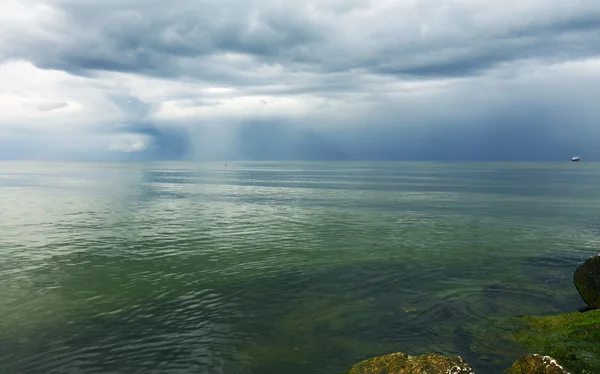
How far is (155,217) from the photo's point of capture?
56719 mm

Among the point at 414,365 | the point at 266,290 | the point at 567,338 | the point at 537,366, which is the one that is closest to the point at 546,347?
the point at 567,338

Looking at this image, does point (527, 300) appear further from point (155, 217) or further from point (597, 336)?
point (155, 217)

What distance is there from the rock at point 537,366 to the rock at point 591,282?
10713 mm

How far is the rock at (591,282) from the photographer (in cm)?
2040

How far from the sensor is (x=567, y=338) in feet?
54.2

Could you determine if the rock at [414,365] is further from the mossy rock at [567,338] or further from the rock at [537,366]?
the mossy rock at [567,338]

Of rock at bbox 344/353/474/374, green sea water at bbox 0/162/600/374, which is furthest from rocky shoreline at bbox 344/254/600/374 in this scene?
green sea water at bbox 0/162/600/374

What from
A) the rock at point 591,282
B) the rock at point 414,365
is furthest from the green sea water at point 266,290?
the rock at point 414,365

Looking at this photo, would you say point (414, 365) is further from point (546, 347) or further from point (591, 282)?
point (591, 282)

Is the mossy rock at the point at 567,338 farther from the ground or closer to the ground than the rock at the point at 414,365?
closer to the ground

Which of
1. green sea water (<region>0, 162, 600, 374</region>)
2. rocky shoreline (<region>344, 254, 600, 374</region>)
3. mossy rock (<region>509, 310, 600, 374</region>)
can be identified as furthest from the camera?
green sea water (<region>0, 162, 600, 374</region>)

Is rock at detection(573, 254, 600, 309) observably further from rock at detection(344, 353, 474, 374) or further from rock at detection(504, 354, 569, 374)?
rock at detection(344, 353, 474, 374)

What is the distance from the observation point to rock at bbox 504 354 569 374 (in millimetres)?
11506

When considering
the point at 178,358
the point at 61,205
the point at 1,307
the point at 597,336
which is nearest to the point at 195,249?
the point at 1,307
